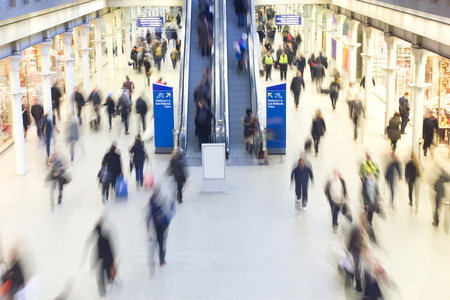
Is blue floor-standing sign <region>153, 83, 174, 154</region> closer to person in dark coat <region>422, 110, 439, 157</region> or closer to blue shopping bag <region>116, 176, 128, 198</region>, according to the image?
blue shopping bag <region>116, 176, 128, 198</region>

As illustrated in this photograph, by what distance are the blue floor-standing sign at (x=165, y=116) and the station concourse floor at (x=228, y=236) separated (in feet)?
2.07

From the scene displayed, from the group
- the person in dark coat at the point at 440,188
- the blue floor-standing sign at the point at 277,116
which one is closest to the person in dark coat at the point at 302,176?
the person in dark coat at the point at 440,188

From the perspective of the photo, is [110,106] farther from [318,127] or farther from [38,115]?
[318,127]

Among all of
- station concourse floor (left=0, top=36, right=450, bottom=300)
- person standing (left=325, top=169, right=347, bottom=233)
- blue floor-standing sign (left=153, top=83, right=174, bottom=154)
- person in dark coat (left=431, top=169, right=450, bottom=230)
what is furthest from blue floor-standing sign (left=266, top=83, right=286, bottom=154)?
person in dark coat (left=431, top=169, right=450, bottom=230)

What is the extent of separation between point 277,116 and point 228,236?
7432mm

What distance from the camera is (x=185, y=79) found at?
84.7 feet

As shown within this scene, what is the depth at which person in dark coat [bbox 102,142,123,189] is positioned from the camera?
17.6m

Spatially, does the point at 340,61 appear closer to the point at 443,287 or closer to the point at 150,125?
the point at 150,125

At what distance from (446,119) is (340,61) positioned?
1420cm

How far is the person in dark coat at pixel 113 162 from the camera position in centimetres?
1758

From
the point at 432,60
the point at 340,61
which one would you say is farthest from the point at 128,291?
the point at 340,61

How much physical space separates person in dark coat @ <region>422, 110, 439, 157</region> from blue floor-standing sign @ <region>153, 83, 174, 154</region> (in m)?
7.08

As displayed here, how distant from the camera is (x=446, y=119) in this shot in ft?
75.7

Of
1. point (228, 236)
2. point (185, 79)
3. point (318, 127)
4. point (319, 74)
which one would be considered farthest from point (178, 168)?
point (319, 74)
